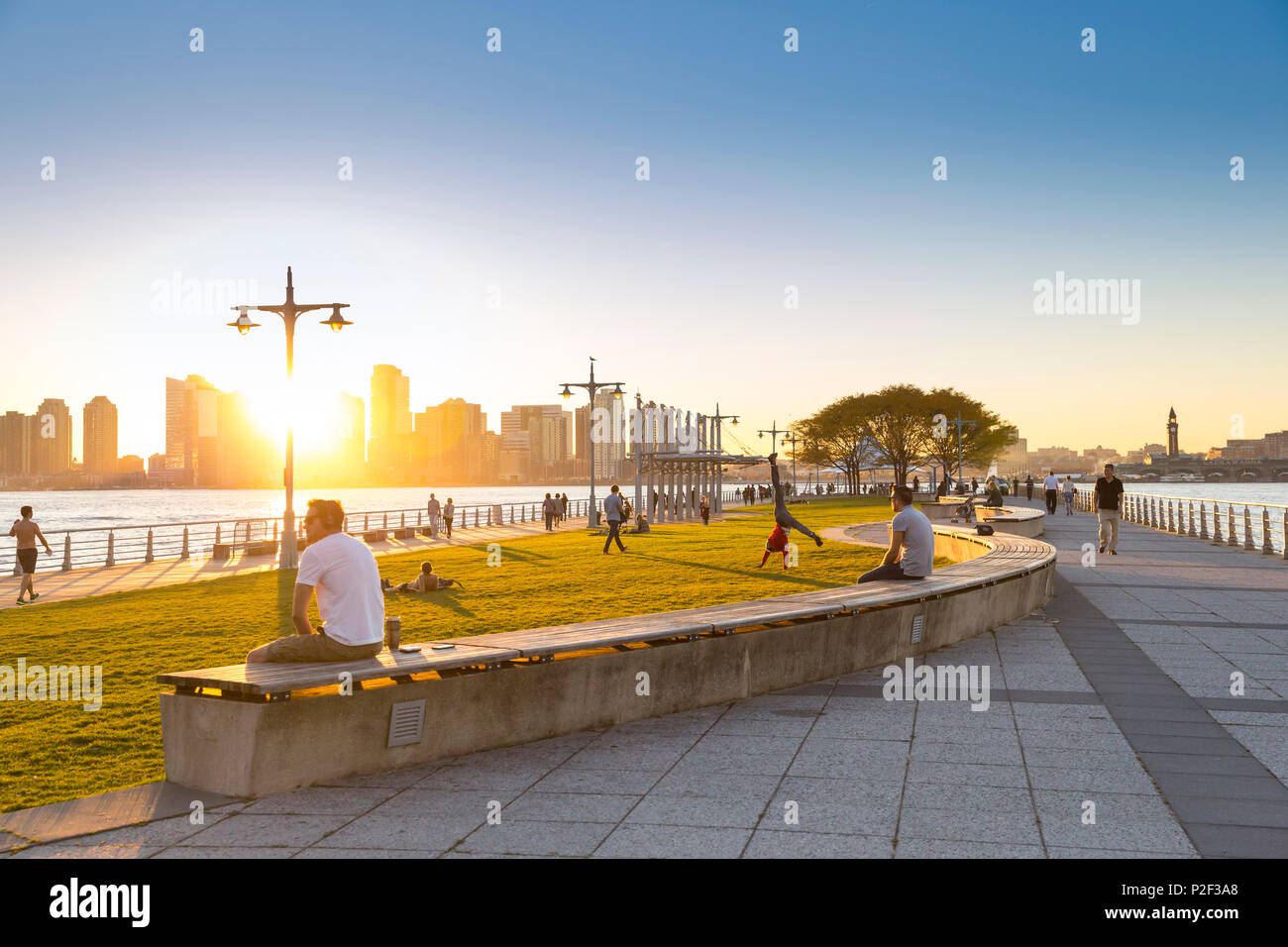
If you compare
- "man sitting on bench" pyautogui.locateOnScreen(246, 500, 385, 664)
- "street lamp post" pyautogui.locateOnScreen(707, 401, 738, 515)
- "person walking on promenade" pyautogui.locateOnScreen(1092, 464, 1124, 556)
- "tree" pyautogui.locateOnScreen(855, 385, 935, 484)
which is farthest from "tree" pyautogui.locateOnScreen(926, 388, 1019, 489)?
"man sitting on bench" pyautogui.locateOnScreen(246, 500, 385, 664)

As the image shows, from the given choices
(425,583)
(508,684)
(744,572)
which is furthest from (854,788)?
(744,572)

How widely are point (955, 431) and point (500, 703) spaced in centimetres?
8202

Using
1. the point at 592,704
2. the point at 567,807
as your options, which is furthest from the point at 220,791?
the point at 592,704

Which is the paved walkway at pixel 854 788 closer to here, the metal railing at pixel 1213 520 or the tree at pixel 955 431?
the metal railing at pixel 1213 520

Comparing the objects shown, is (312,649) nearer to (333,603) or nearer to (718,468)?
(333,603)

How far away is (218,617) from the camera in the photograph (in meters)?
13.0

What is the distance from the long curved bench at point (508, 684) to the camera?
16.8 feet

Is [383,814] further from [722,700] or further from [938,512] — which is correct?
[938,512]

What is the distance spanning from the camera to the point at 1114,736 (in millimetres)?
6086

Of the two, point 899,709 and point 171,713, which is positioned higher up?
point 171,713

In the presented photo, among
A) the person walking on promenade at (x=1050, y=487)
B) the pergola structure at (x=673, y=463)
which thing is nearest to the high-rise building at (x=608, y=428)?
the pergola structure at (x=673, y=463)
